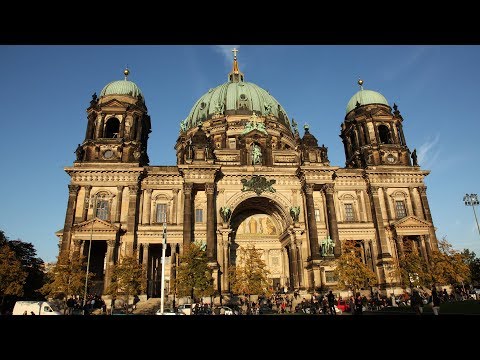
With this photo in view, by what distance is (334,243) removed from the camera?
136 feet

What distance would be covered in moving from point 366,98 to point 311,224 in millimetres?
22704

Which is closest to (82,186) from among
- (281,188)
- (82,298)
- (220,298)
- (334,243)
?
(82,298)

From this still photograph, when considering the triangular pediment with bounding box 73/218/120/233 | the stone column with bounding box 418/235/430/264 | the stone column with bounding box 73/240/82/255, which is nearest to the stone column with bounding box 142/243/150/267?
the triangular pediment with bounding box 73/218/120/233

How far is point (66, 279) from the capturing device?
33656 mm

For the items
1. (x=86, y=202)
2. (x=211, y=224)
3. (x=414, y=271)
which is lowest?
(x=414, y=271)

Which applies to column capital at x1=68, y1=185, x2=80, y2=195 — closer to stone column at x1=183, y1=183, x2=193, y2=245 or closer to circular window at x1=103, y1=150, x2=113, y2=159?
circular window at x1=103, y1=150, x2=113, y2=159

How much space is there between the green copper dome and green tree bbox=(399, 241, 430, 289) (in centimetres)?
3044

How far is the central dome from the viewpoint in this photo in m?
59.2

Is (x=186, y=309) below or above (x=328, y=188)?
below

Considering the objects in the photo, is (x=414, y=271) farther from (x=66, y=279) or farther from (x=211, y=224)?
(x=66, y=279)

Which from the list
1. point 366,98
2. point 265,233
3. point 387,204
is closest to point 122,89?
point 265,233
